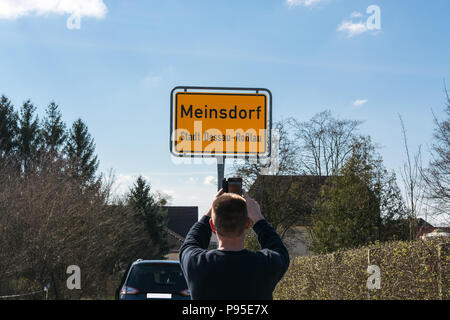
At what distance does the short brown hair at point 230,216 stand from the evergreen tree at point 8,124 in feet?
150

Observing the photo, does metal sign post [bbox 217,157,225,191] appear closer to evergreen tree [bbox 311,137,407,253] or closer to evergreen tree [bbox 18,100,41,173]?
evergreen tree [bbox 311,137,407,253]

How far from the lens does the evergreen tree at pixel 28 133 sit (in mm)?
46031

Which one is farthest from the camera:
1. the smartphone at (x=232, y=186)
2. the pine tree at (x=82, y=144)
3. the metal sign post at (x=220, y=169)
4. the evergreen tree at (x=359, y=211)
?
the pine tree at (x=82, y=144)

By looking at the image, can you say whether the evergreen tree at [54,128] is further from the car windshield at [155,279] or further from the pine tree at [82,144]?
the car windshield at [155,279]

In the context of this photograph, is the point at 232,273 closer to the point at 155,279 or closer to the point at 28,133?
the point at 155,279

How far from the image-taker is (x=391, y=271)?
870cm

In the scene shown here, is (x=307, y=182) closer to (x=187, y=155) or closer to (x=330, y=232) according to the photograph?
(x=330, y=232)

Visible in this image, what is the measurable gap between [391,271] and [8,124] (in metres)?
43.1

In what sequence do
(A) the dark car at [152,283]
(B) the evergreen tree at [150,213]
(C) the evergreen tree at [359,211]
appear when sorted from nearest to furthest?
(A) the dark car at [152,283] < (C) the evergreen tree at [359,211] < (B) the evergreen tree at [150,213]

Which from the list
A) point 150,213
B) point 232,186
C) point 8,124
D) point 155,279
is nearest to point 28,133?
point 8,124

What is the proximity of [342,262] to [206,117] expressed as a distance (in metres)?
5.83

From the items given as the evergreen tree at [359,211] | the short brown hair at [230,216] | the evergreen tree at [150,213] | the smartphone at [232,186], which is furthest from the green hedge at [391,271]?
the evergreen tree at [150,213]

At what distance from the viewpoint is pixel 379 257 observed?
30.2ft
